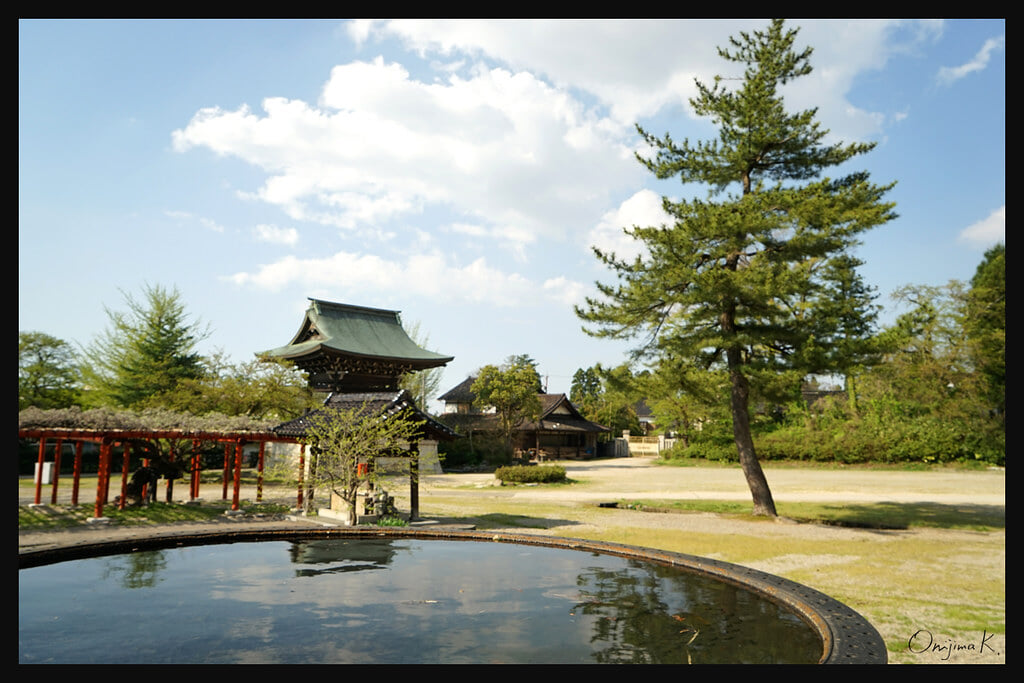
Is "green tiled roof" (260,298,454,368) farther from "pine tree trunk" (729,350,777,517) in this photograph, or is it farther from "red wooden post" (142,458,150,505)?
"pine tree trunk" (729,350,777,517)

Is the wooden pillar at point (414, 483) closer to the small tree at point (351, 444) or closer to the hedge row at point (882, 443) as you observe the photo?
the small tree at point (351, 444)

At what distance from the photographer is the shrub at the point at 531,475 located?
29.3 meters

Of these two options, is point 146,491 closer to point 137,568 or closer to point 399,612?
point 137,568

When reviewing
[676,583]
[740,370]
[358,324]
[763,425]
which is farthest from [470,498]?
[763,425]

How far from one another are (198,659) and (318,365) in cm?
2781

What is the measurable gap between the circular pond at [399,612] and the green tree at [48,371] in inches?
1107

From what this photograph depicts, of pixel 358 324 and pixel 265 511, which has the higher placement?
pixel 358 324

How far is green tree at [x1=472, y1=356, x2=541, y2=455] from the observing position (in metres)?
40.3

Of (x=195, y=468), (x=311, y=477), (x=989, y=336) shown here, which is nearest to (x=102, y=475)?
(x=195, y=468)

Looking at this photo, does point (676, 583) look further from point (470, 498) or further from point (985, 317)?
point (985, 317)

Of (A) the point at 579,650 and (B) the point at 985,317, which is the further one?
(B) the point at 985,317

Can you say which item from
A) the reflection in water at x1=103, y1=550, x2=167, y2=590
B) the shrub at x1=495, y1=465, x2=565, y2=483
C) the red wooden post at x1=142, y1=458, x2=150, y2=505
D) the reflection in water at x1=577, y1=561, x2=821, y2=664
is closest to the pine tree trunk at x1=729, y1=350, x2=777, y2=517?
the reflection in water at x1=577, y1=561, x2=821, y2=664

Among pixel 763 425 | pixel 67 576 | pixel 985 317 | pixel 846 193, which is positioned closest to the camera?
pixel 67 576

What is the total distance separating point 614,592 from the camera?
9062 millimetres
